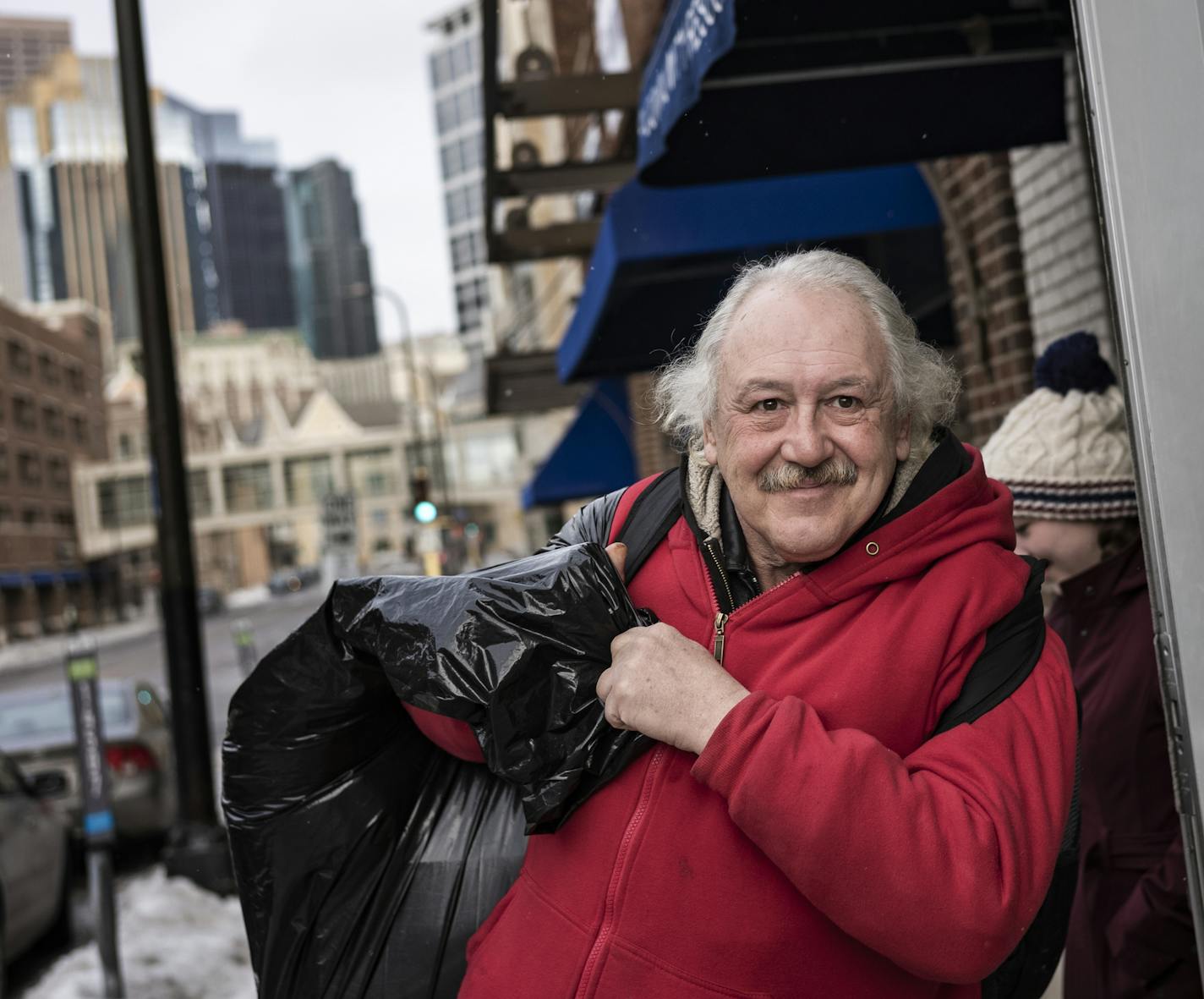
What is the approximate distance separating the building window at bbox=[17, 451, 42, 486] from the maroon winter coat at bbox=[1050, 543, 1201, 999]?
7808 cm

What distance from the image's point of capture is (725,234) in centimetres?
441

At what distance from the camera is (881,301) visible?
1.64 m

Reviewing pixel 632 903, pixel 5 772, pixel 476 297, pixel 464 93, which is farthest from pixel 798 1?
pixel 476 297

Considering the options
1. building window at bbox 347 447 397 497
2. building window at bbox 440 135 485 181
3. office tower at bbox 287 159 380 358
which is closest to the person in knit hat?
building window at bbox 440 135 485 181

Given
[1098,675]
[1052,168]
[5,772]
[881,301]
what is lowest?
[5,772]

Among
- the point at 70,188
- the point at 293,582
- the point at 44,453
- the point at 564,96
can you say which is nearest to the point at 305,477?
the point at 293,582

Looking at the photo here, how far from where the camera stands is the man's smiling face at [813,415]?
160 cm

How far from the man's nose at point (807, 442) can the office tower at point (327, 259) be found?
124 meters

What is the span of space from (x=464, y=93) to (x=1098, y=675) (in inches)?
3010

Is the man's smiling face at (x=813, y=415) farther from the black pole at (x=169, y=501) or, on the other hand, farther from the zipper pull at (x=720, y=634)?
the black pole at (x=169, y=501)

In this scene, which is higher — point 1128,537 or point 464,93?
point 464,93

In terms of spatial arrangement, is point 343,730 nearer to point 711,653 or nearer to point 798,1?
point 711,653

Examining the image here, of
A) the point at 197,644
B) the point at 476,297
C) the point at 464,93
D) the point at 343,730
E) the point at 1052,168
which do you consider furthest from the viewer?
the point at 476,297

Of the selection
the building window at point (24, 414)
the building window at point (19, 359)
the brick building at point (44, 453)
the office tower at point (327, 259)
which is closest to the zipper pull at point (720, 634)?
the brick building at point (44, 453)
